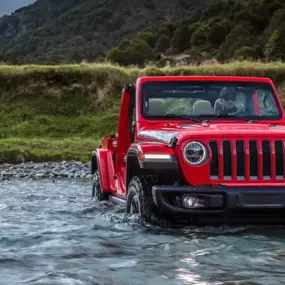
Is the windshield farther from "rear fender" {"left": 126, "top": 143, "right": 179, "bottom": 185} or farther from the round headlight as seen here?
the round headlight

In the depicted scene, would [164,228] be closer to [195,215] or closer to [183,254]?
[195,215]

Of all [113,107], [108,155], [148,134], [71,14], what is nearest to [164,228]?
[148,134]

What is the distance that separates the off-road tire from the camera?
7.23 meters

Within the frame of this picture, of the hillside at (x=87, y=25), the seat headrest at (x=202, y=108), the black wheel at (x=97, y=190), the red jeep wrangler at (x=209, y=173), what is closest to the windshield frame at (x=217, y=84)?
the seat headrest at (x=202, y=108)

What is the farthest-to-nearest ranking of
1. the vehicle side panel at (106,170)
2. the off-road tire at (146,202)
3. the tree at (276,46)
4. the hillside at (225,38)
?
the hillside at (225,38), the tree at (276,46), the vehicle side panel at (106,170), the off-road tire at (146,202)

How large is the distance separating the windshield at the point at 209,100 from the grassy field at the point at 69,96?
44.0ft

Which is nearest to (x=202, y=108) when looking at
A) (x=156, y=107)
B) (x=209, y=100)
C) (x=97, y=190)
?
(x=209, y=100)

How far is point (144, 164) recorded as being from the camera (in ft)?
23.3

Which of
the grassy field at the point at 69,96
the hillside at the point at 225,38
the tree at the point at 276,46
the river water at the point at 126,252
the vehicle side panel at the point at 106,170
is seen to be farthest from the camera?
the hillside at the point at 225,38

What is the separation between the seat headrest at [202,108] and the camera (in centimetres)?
872

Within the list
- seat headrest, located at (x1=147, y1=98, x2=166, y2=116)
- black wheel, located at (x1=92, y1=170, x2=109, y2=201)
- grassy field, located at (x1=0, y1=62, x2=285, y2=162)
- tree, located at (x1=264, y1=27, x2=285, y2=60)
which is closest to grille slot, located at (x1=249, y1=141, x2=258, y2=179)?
seat headrest, located at (x1=147, y1=98, x2=166, y2=116)

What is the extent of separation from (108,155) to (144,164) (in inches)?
116

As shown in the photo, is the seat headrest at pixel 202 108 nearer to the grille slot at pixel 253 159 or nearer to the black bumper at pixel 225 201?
the grille slot at pixel 253 159

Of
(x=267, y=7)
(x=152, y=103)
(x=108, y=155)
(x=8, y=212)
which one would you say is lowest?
(x=8, y=212)
